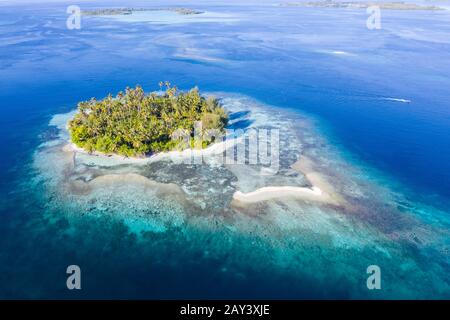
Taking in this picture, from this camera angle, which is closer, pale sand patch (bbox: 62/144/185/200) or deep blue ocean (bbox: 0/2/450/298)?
deep blue ocean (bbox: 0/2/450/298)

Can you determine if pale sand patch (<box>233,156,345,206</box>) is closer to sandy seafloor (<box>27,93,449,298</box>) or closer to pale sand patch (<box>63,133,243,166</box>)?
sandy seafloor (<box>27,93,449,298</box>)

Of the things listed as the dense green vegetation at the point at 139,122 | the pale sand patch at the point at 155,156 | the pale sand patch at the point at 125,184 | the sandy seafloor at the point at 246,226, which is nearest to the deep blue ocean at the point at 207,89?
the sandy seafloor at the point at 246,226

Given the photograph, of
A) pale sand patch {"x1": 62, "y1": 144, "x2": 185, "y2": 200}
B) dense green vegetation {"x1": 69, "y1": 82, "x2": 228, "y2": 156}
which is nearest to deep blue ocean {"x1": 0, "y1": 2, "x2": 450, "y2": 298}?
pale sand patch {"x1": 62, "y1": 144, "x2": 185, "y2": 200}

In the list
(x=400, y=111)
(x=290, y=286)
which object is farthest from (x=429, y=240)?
(x=400, y=111)

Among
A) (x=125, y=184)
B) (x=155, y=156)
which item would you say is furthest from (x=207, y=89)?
(x=125, y=184)

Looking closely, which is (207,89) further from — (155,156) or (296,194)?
(296,194)
